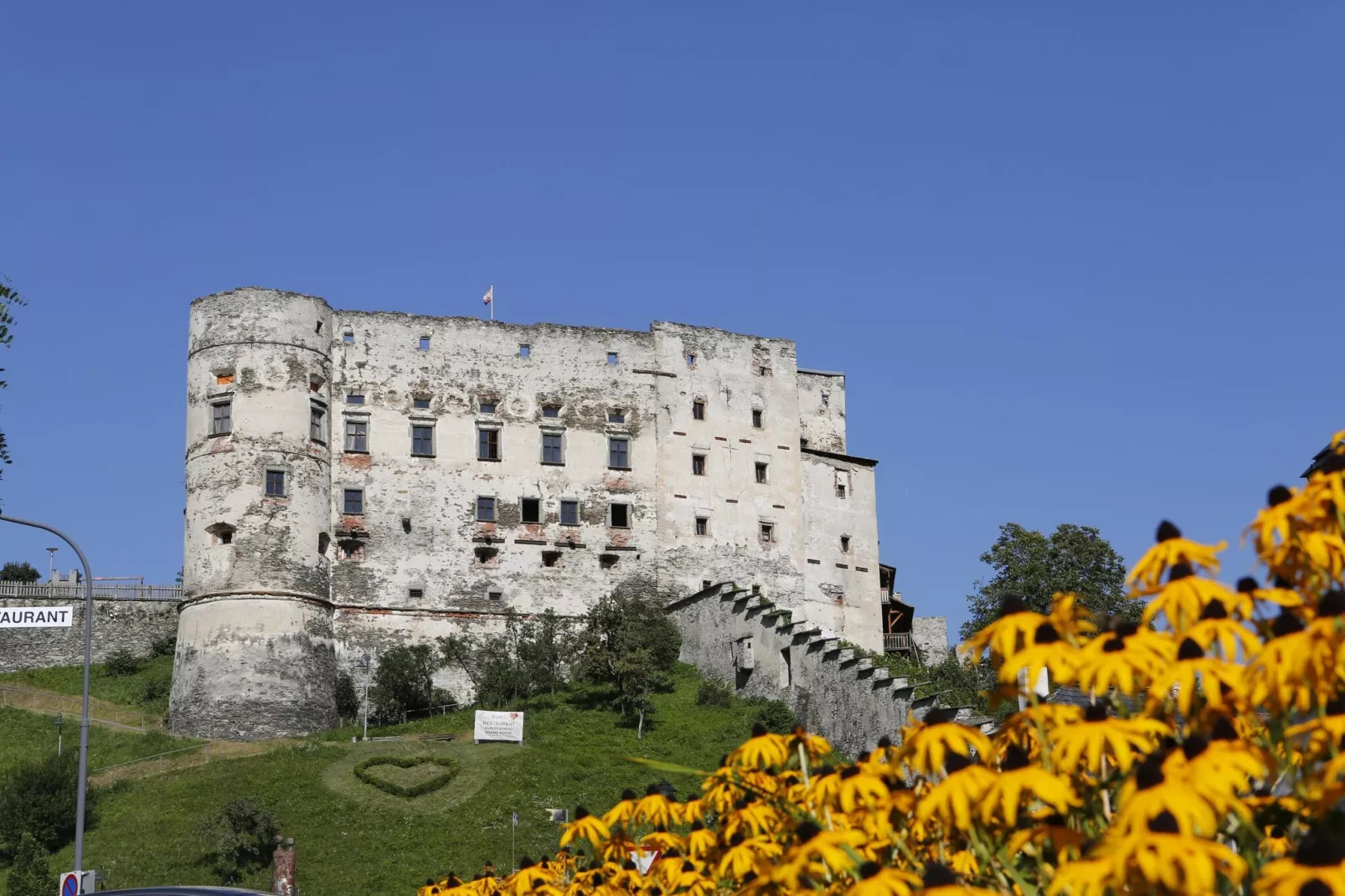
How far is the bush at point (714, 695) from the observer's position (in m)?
60.1

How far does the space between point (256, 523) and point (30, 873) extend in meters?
22.5

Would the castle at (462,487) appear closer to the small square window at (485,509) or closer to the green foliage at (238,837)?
the small square window at (485,509)

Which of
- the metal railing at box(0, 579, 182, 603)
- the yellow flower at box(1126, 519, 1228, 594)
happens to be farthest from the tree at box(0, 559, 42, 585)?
the yellow flower at box(1126, 519, 1228, 594)

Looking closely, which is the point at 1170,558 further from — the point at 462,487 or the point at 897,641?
the point at 897,641

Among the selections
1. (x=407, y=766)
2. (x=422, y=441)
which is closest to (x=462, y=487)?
(x=422, y=441)

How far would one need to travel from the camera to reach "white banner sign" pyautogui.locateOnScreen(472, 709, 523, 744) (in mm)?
54375

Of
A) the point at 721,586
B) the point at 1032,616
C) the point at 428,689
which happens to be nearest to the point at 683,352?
the point at 721,586

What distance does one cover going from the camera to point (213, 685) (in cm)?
5966

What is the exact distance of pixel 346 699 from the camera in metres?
63.0

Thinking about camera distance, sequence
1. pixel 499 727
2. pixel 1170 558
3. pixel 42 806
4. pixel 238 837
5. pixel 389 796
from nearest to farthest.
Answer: pixel 1170 558 < pixel 238 837 < pixel 42 806 < pixel 389 796 < pixel 499 727

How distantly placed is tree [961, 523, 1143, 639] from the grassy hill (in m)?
24.0

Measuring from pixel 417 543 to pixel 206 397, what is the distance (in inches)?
404

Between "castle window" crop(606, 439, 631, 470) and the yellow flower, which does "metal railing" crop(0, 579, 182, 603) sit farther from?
the yellow flower

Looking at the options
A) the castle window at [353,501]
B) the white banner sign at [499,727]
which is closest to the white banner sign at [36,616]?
the white banner sign at [499,727]
